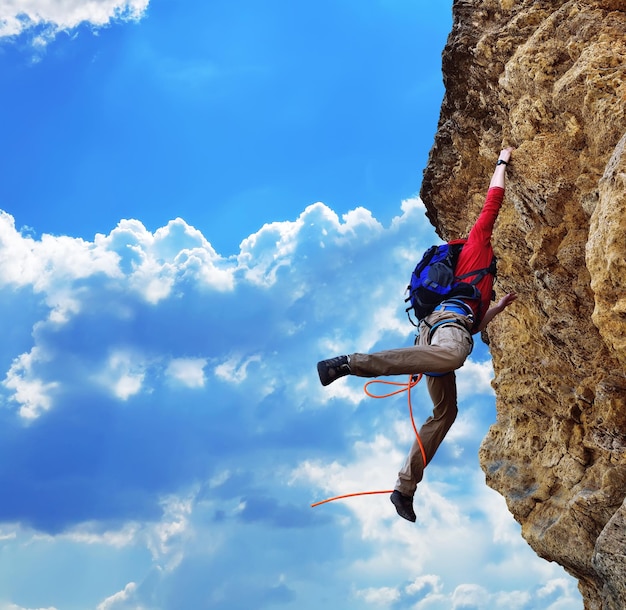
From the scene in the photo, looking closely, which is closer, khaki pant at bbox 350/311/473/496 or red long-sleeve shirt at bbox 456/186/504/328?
khaki pant at bbox 350/311/473/496

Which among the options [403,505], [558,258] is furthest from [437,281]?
[403,505]

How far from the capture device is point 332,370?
827 cm

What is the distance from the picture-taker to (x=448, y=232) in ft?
46.4

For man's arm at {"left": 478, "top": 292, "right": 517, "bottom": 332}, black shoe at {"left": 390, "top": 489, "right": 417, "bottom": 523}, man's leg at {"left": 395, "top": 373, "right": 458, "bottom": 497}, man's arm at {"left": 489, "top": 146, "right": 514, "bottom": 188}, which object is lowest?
black shoe at {"left": 390, "top": 489, "right": 417, "bottom": 523}

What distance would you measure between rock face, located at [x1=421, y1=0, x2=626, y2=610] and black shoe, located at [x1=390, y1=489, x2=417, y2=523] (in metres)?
2.23

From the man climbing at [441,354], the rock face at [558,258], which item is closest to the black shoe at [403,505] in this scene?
the man climbing at [441,354]

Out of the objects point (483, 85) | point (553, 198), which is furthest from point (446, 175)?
point (553, 198)

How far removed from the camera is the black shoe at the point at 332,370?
8.27 metres

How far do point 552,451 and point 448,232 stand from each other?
5078 millimetres

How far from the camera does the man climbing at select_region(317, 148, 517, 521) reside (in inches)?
328

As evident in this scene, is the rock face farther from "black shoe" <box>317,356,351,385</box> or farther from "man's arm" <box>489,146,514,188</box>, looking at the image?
"black shoe" <box>317,356,351,385</box>

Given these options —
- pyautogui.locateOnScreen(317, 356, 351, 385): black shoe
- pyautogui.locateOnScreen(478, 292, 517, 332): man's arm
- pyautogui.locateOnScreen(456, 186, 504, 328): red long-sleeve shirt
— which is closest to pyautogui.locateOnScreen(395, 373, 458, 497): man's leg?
pyautogui.locateOnScreen(478, 292, 517, 332): man's arm

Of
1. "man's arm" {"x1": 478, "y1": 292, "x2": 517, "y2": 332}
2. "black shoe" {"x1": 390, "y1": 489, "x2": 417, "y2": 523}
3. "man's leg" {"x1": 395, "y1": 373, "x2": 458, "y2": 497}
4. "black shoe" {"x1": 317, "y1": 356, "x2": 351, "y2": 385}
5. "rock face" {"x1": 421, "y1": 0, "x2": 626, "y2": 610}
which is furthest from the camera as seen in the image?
"man's arm" {"x1": 478, "y1": 292, "x2": 517, "y2": 332}

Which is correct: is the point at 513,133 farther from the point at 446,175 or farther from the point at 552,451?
the point at 552,451
